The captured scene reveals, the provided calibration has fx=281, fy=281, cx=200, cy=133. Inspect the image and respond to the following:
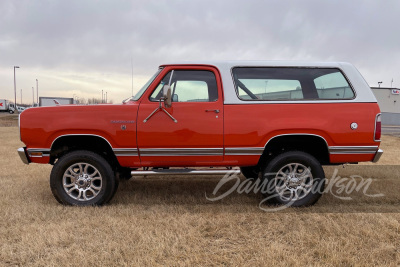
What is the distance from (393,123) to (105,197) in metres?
37.0

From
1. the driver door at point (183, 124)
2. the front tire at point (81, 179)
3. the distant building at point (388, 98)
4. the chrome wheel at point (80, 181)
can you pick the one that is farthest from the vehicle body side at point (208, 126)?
the distant building at point (388, 98)

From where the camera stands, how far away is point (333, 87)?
13.4 ft

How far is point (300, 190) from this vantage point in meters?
4.05

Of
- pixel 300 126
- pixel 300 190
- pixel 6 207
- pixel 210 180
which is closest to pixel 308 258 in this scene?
pixel 300 190

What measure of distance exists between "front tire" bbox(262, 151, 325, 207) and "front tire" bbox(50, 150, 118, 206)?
87.9 inches

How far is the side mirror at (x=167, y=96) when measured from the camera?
3.59 metres

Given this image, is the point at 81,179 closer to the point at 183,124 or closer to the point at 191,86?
the point at 183,124

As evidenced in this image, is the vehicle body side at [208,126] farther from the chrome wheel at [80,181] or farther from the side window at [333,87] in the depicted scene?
the chrome wheel at [80,181]

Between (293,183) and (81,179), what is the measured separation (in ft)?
9.90

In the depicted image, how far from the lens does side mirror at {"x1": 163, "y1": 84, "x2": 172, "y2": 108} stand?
3.59m

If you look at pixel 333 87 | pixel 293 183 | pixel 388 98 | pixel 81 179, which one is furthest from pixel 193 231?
pixel 388 98

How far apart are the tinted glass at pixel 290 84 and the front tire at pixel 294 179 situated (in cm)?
87

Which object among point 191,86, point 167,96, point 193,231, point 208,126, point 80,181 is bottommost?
point 193,231

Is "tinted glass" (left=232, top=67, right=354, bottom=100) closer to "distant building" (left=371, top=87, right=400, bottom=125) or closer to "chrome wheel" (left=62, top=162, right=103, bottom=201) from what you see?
"chrome wheel" (left=62, top=162, right=103, bottom=201)
